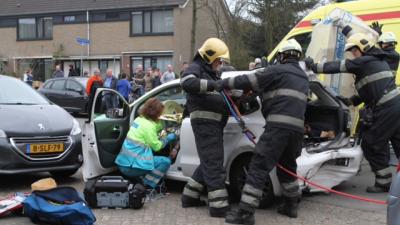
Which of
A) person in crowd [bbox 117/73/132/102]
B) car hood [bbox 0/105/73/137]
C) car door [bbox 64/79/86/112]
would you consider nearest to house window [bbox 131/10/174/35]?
car door [bbox 64/79/86/112]

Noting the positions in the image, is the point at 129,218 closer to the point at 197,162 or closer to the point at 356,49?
the point at 197,162

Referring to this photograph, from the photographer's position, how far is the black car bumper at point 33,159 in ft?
22.7

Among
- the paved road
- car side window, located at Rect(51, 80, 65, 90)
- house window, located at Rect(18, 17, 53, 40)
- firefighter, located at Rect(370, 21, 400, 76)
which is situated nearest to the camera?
the paved road

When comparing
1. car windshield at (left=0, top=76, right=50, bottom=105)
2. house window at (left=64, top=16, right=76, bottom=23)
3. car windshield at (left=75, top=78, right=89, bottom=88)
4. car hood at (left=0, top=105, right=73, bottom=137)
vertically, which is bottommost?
car windshield at (left=75, top=78, right=89, bottom=88)

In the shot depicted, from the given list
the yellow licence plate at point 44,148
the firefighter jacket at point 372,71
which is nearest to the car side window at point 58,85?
the yellow licence plate at point 44,148

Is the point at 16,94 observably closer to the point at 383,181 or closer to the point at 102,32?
the point at 383,181

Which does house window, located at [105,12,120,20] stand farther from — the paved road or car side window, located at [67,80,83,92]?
the paved road

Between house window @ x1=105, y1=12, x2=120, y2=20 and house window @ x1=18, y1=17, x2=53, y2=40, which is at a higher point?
house window @ x1=105, y1=12, x2=120, y2=20

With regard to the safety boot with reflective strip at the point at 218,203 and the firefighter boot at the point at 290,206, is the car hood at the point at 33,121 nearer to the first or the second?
the safety boot with reflective strip at the point at 218,203

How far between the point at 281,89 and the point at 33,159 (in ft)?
11.5

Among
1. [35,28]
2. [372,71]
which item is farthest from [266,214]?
[35,28]

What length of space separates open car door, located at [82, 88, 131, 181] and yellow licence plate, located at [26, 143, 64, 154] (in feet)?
1.79

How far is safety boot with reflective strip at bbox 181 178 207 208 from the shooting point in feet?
20.8

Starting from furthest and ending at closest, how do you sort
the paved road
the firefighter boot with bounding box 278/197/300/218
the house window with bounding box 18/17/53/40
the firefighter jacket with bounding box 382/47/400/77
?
the house window with bounding box 18/17/53/40 < the firefighter jacket with bounding box 382/47/400/77 < the firefighter boot with bounding box 278/197/300/218 < the paved road
